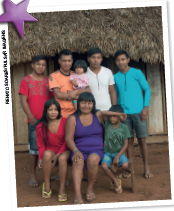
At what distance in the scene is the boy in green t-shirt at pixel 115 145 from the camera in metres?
3.20

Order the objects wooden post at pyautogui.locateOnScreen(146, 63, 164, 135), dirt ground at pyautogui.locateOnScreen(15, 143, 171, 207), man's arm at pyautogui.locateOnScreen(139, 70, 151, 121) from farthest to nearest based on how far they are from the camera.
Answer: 1. wooden post at pyautogui.locateOnScreen(146, 63, 164, 135)
2. man's arm at pyautogui.locateOnScreen(139, 70, 151, 121)
3. dirt ground at pyautogui.locateOnScreen(15, 143, 171, 207)

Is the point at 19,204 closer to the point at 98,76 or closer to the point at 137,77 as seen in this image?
the point at 98,76

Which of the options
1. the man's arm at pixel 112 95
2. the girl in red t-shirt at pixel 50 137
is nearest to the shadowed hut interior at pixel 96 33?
the man's arm at pixel 112 95

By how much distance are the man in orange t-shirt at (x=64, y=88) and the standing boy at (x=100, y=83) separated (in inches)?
5.2

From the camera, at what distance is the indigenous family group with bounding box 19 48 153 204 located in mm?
3076

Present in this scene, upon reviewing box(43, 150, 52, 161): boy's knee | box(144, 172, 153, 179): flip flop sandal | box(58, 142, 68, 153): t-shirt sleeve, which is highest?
box(58, 142, 68, 153): t-shirt sleeve

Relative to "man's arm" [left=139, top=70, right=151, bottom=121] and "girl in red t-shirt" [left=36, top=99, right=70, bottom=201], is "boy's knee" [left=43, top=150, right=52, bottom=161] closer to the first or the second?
"girl in red t-shirt" [left=36, top=99, right=70, bottom=201]

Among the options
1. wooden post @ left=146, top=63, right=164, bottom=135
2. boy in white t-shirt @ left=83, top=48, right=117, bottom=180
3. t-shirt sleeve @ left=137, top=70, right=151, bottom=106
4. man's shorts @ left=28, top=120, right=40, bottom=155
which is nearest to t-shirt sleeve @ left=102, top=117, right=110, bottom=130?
boy in white t-shirt @ left=83, top=48, right=117, bottom=180

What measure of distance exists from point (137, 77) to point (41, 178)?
2097 mm

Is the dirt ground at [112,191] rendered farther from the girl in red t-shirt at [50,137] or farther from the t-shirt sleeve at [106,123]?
the t-shirt sleeve at [106,123]

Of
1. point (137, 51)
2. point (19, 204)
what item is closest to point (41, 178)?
point (19, 204)

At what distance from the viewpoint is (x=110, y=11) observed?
4883 millimetres

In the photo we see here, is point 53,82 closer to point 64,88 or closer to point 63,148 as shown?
point 64,88

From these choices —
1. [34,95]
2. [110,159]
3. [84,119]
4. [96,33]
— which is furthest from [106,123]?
[96,33]
